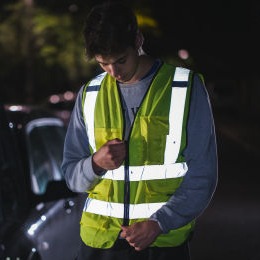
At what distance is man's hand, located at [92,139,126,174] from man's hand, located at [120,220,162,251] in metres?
0.21

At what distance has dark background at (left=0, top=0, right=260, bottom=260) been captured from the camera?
825 cm

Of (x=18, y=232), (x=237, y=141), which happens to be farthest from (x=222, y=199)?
(x=237, y=141)

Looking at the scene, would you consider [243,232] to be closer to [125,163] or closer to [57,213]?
[57,213]

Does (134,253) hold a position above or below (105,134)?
below

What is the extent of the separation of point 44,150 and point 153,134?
241cm

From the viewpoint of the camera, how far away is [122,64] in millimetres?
2545

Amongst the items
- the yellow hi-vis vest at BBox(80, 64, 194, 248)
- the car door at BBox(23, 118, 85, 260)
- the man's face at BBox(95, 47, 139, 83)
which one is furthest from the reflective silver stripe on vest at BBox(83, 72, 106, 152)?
the car door at BBox(23, 118, 85, 260)

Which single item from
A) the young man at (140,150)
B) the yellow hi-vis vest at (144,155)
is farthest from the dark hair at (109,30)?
the yellow hi-vis vest at (144,155)

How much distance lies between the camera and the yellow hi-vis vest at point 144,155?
254 centimetres

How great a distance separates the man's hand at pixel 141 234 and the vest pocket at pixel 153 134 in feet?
0.79

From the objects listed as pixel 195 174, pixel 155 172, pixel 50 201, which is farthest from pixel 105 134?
pixel 50 201

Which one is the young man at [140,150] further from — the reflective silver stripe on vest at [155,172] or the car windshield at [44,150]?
the car windshield at [44,150]

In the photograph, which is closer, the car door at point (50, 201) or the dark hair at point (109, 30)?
the dark hair at point (109, 30)

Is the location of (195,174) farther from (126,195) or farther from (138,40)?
(138,40)
